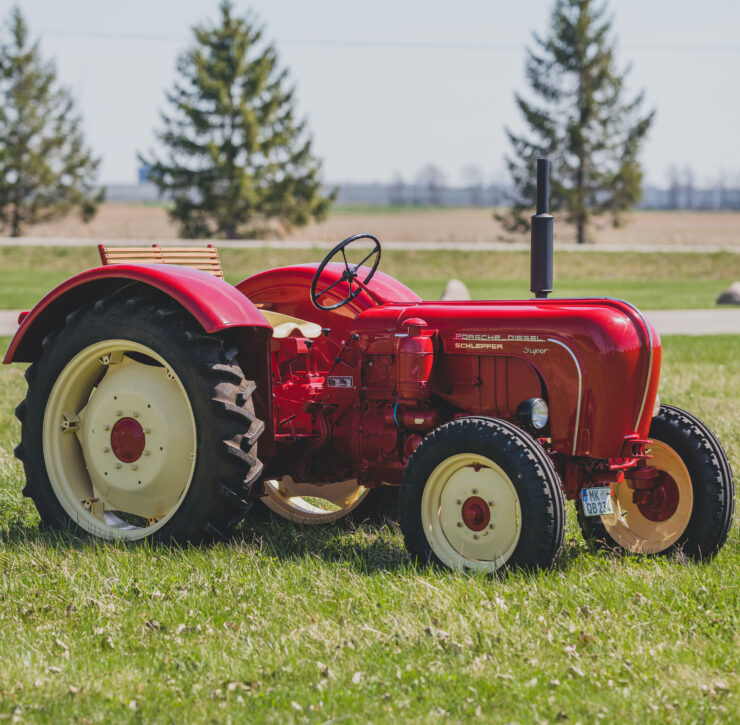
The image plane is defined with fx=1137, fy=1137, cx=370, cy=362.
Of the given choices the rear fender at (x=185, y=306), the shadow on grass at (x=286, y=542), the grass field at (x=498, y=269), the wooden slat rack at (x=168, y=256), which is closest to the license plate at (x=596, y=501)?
the shadow on grass at (x=286, y=542)

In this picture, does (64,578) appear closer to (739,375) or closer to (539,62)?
(739,375)

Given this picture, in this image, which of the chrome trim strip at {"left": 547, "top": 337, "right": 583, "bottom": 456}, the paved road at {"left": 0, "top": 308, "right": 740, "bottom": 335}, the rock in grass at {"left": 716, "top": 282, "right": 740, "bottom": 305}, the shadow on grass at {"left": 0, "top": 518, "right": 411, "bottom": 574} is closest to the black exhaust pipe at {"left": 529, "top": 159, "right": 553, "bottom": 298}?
the chrome trim strip at {"left": 547, "top": 337, "right": 583, "bottom": 456}

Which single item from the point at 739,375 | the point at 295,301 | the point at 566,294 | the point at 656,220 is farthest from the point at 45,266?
the point at 656,220

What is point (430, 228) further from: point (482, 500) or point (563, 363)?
point (482, 500)

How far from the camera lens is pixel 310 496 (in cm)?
595

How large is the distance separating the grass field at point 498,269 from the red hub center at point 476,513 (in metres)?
23.7

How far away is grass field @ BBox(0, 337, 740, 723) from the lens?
133 inches

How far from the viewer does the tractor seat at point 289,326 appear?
5438 millimetres

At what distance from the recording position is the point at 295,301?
5977mm

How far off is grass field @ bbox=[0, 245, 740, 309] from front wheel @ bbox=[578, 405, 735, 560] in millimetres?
23083

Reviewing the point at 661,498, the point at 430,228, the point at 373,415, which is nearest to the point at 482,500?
the point at 373,415

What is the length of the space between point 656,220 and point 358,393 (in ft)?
278

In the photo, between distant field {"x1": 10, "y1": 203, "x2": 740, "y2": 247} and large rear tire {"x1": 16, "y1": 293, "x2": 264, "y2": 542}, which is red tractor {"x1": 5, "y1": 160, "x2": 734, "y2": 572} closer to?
large rear tire {"x1": 16, "y1": 293, "x2": 264, "y2": 542}

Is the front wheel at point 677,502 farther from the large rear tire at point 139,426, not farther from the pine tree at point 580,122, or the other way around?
the pine tree at point 580,122
